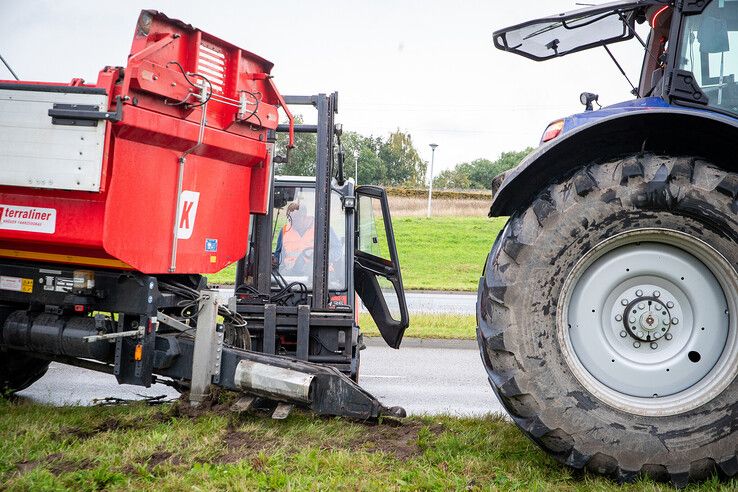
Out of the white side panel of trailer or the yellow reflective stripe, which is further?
the yellow reflective stripe

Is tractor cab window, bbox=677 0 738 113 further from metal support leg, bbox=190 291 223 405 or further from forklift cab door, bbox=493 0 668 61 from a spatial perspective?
metal support leg, bbox=190 291 223 405

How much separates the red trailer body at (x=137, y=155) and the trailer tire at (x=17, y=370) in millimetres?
1360

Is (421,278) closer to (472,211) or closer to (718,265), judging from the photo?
(472,211)

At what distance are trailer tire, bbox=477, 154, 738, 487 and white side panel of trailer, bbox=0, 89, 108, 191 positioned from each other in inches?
96.5

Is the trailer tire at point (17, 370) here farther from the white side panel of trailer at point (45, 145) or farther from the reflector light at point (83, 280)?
the white side panel of trailer at point (45, 145)

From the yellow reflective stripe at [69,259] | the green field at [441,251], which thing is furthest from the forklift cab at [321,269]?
the green field at [441,251]

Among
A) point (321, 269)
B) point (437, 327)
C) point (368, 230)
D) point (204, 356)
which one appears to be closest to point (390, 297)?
point (368, 230)

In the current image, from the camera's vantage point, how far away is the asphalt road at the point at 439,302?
1529 centimetres

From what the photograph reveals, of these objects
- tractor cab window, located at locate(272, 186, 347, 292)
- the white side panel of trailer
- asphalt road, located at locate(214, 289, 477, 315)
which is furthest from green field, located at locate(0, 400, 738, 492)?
asphalt road, located at locate(214, 289, 477, 315)

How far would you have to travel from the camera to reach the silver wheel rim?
347 centimetres

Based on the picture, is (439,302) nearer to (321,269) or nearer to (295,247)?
(295,247)

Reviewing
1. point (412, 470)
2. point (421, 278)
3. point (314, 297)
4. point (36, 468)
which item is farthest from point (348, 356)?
point (421, 278)

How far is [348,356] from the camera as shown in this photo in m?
5.55

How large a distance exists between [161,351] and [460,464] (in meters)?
2.19
